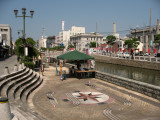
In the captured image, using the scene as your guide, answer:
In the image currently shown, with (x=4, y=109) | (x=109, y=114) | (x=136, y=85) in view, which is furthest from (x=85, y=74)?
(x=4, y=109)

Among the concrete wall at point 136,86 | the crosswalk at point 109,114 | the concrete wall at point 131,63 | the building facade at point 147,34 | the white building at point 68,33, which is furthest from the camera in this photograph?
the white building at point 68,33

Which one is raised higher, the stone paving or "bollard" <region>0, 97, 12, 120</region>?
"bollard" <region>0, 97, 12, 120</region>

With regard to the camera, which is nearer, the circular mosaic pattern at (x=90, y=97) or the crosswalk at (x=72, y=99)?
the crosswalk at (x=72, y=99)

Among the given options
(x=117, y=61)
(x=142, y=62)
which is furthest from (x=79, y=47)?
(x=142, y=62)

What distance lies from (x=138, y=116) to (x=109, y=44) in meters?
77.5

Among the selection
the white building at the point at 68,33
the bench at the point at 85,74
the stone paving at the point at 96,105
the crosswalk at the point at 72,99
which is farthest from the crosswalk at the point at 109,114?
the white building at the point at 68,33

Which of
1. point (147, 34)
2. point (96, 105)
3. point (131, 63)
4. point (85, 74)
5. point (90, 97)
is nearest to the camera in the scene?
point (96, 105)

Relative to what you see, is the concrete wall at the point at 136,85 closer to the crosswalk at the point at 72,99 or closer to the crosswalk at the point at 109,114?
the crosswalk at the point at 109,114

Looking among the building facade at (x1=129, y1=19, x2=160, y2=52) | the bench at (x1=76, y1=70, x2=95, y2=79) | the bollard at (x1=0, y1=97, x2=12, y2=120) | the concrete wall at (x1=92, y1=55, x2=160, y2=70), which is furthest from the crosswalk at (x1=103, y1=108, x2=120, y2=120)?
the building facade at (x1=129, y1=19, x2=160, y2=52)

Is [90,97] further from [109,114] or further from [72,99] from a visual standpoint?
[109,114]

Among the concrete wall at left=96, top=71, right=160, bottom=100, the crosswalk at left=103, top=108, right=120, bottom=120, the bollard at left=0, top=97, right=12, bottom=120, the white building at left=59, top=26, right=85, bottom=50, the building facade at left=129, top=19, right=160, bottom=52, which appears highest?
the white building at left=59, top=26, right=85, bottom=50

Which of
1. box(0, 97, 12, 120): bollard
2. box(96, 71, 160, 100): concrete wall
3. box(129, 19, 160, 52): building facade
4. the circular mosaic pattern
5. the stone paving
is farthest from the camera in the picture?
box(129, 19, 160, 52): building facade

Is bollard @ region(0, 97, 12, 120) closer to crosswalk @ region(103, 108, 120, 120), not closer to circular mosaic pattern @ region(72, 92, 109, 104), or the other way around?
crosswalk @ region(103, 108, 120, 120)

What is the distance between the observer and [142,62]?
110 ft
